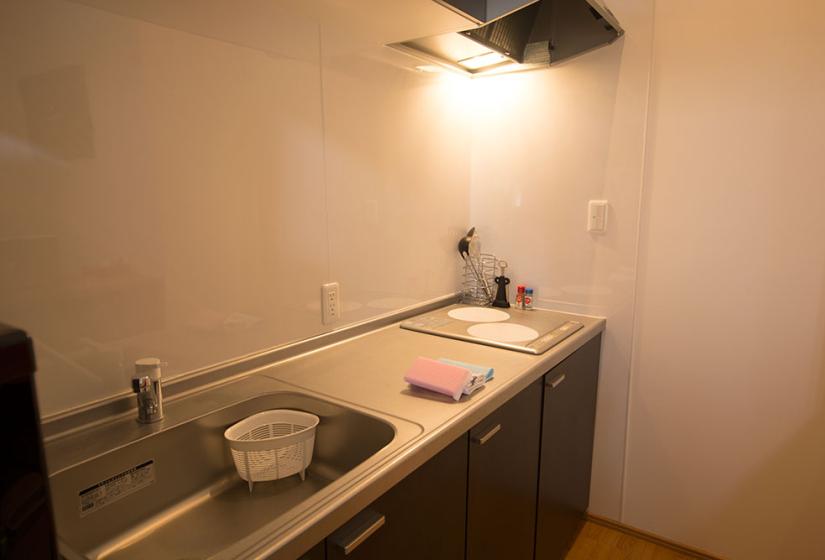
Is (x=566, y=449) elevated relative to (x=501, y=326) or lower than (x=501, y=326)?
lower

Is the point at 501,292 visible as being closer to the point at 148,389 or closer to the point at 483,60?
the point at 483,60

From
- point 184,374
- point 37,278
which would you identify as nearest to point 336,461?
point 184,374

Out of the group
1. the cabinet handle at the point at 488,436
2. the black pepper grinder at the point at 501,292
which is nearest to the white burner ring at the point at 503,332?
the black pepper grinder at the point at 501,292

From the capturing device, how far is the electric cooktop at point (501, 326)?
1.59 meters

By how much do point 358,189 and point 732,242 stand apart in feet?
4.22

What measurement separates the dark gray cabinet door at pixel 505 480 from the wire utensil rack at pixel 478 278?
29.6 inches

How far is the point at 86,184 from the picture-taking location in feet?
3.16

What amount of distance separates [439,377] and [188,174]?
76cm

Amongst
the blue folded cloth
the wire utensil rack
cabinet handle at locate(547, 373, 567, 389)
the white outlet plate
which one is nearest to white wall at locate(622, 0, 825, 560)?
cabinet handle at locate(547, 373, 567, 389)

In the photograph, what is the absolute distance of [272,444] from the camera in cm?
103

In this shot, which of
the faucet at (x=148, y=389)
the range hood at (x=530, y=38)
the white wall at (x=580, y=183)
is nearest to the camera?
the faucet at (x=148, y=389)

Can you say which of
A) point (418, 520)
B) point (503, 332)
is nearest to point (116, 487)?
point (418, 520)

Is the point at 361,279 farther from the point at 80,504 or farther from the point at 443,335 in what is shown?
the point at 80,504

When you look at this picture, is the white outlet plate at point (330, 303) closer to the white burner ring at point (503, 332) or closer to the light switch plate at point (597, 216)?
the white burner ring at point (503, 332)
